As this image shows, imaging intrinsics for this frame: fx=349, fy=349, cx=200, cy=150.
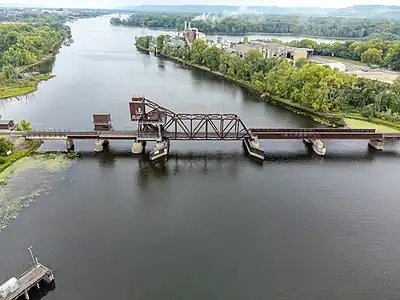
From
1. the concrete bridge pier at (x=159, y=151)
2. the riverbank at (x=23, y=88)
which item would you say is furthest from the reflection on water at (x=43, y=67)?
the concrete bridge pier at (x=159, y=151)

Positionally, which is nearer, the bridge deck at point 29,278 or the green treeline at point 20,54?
the bridge deck at point 29,278

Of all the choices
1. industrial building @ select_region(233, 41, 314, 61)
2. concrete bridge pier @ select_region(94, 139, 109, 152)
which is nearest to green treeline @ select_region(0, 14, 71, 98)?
concrete bridge pier @ select_region(94, 139, 109, 152)

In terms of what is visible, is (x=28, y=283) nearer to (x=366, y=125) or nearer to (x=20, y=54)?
(x=366, y=125)

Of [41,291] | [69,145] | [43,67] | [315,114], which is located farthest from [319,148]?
[43,67]

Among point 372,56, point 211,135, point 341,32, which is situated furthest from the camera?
point 341,32

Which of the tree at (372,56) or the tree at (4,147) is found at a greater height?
the tree at (372,56)

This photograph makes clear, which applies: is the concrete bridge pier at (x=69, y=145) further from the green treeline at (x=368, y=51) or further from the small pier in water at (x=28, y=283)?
the green treeline at (x=368, y=51)

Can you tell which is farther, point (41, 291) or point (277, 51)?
point (277, 51)

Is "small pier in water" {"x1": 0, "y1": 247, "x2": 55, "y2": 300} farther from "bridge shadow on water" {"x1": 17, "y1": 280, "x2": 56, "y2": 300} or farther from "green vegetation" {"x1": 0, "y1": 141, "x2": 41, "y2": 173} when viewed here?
"green vegetation" {"x1": 0, "y1": 141, "x2": 41, "y2": 173}
